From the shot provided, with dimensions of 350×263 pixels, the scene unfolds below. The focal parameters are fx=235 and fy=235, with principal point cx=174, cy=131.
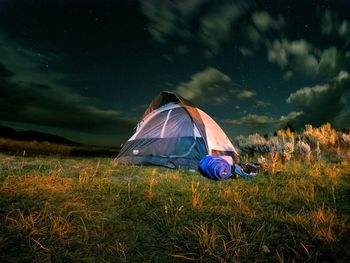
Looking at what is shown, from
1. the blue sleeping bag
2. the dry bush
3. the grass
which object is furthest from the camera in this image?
the dry bush

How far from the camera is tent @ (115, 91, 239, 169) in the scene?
800 cm

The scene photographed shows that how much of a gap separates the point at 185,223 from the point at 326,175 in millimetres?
4899

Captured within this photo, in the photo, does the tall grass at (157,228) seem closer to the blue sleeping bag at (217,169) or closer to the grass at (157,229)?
the grass at (157,229)

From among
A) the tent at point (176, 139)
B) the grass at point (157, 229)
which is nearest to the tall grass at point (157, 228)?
the grass at point (157, 229)

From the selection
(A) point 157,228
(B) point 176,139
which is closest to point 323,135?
(B) point 176,139

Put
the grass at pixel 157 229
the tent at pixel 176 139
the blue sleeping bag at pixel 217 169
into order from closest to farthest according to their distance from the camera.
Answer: the grass at pixel 157 229 < the blue sleeping bag at pixel 217 169 < the tent at pixel 176 139

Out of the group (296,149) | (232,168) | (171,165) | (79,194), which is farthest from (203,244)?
(296,149)

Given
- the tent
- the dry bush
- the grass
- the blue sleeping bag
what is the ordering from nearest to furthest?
the grass
the blue sleeping bag
the tent
the dry bush

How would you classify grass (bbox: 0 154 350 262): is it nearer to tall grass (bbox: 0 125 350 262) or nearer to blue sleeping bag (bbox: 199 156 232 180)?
tall grass (bbox: 0 125 350 262)

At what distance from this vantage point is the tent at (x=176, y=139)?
8.00 metres

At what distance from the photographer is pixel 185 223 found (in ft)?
8.99

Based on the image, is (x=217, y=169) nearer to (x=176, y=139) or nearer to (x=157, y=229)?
(x=176, y=139)

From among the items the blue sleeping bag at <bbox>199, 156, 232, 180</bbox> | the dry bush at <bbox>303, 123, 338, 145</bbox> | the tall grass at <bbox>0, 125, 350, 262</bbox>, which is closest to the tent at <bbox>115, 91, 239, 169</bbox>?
the blue sleeping bag at <bbox>199, 156, 232, 180</bbox>

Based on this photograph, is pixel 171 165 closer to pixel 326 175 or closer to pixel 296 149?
pixel 326 175
